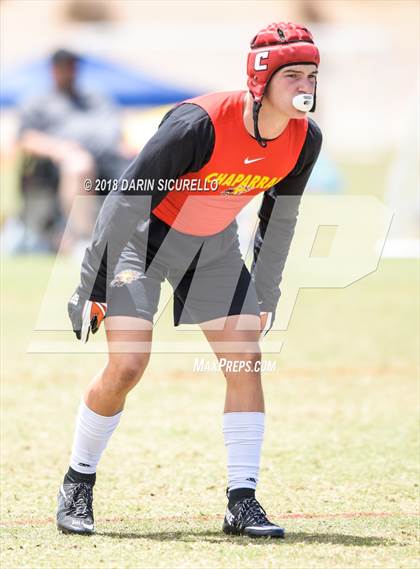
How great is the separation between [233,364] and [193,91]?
21.6 meters

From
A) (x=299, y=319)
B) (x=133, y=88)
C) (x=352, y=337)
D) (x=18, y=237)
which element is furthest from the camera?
(x=133, y=88)

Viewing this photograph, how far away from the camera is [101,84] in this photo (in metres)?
23.9

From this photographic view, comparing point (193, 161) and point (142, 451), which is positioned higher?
point (193, 161)

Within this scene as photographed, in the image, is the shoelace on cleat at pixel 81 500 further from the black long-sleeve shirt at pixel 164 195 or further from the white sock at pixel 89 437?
the black long-sleeve shirt at pixel 164 195

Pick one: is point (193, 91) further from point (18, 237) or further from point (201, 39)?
point (18, 237)

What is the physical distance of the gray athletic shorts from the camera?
526cm

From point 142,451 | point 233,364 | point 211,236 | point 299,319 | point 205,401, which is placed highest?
point 211,236

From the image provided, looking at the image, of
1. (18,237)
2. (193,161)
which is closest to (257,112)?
(193,161)

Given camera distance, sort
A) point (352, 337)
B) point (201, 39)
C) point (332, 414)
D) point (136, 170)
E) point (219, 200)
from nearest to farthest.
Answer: point (136, 170), point (219, 200), point (332, 414), point (352, 337), point (201, 39)

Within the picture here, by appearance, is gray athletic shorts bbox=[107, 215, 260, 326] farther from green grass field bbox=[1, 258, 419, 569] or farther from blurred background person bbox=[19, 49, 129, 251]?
blurred background person bbox=[19, 49, 129, 251]

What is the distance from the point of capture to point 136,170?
5078 millimetres

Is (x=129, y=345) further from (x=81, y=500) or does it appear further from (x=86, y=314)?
(x=81, y=500)

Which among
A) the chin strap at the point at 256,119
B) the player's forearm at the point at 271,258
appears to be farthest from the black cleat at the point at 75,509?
the chin strap at the point at 256,119

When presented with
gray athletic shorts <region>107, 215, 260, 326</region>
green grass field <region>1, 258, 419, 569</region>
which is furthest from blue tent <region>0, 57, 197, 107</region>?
gray athletic shorts <region>107, 215, 260, 326</region>
